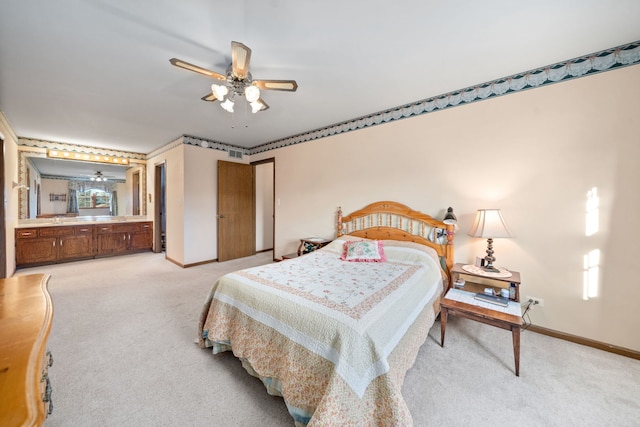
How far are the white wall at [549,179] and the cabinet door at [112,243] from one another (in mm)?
5856

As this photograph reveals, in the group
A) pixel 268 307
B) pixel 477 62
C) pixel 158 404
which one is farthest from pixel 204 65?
pixel 158 404

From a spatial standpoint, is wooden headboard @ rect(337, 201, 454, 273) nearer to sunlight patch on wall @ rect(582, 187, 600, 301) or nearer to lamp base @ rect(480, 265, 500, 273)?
lamp base @ rect(480, 265, 500, 273)

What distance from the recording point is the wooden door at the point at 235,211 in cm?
498

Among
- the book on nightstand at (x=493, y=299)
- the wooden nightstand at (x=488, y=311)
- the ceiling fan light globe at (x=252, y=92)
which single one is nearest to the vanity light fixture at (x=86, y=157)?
the ceiling fan light globe at (x=252, y=92)

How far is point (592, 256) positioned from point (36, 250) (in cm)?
800

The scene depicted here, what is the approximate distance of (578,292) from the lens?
2.22m

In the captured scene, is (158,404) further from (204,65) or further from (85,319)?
(204,65)

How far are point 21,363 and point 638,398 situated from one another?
3.25 meters

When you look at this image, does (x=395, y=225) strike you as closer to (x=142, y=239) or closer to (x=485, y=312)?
(x=485, y=312)

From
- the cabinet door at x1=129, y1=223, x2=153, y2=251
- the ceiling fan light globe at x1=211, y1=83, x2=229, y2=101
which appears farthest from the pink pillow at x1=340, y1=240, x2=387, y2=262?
the cabinet door at x1=129, y1=223, x2=153, y2=251

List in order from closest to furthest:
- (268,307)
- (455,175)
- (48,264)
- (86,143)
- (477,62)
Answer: (268,307) → (477,62) → (455,175) → (48,264) → (86,143)

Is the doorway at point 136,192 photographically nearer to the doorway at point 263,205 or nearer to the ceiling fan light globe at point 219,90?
the doorway at point 263,205

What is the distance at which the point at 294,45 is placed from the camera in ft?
6.42

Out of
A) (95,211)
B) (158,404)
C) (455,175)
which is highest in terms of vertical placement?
(455,175)
